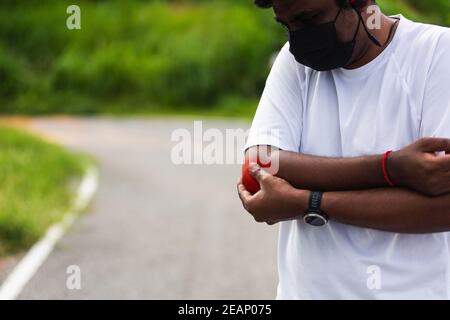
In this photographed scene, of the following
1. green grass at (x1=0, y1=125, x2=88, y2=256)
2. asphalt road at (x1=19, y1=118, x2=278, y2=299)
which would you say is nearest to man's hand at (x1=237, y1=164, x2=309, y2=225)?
asphalt road at (x1=19, y1=118, x2=278, y2=299)

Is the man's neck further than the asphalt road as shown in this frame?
No

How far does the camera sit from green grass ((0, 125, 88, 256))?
28.2 ft

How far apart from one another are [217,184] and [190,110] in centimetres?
1775

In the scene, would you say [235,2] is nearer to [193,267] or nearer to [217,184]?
[217,184]

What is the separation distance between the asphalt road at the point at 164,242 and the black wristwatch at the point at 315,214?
439 centimetres

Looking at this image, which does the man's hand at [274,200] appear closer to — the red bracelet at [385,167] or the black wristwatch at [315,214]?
the black wristwatch at [315,214]

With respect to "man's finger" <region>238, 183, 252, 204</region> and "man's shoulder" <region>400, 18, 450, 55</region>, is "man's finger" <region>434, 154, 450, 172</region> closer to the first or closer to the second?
"man's shoulder" <region>400, 18, 450, 55</region>

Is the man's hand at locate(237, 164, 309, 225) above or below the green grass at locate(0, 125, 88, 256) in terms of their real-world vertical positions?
above

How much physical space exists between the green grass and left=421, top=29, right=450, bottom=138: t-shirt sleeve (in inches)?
241

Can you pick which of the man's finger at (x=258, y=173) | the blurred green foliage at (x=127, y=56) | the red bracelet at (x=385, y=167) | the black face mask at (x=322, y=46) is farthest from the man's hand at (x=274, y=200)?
the blurred green foliage at (x=127, y=56)

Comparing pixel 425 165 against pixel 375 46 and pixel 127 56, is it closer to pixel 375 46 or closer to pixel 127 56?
pixel 375 46

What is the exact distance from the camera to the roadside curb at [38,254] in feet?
22.8

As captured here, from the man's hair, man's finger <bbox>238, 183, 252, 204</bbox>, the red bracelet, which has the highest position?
the man's hair
